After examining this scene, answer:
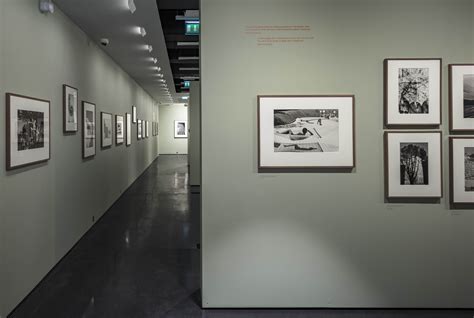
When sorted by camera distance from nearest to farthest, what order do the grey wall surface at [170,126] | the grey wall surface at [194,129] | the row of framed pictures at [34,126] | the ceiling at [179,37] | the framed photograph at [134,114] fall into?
the row of framed pictures at [34,126] → the ceiling at [179,37] → the grey wall surface at [194,129] → the framed photograph at [134,114] → the grey wall surface at [170,126]

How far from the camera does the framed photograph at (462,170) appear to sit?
11.1 ft

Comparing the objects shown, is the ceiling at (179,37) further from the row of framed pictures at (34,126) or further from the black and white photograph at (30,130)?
the black and white photograph at (30,130)

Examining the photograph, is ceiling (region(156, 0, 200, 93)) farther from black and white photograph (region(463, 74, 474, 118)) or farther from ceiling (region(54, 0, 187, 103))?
black and white photograph (region(463, 74, 474, 118))

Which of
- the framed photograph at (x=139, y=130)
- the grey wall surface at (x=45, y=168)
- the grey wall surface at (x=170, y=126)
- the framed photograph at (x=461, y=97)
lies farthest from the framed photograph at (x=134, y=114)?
the grey wall surface at (x=170, y=126)

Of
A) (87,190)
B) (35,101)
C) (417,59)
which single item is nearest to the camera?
(417,59)

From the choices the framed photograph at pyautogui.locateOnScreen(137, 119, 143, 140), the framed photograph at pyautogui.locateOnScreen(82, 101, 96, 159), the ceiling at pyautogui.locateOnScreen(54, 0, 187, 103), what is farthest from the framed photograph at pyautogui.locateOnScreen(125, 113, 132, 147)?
the framed photograph at pyautogui.locateOnScreen(82, 101, 96, 159)

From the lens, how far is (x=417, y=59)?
11.1ft

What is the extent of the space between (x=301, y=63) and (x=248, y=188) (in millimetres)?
1226

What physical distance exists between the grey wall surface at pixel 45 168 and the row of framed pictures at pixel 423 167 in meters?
3.48

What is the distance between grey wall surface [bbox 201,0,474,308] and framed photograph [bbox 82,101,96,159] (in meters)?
3.39

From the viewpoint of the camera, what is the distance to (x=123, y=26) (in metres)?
5.88

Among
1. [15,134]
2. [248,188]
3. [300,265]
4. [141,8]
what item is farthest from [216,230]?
[141,8]

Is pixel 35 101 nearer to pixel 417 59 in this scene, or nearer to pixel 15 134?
pixel 15 134

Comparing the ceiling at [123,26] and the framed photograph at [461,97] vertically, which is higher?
the ceiling at [123,26]
